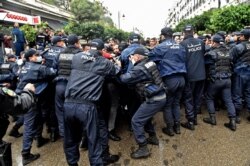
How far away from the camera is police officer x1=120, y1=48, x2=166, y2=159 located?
16.9ft

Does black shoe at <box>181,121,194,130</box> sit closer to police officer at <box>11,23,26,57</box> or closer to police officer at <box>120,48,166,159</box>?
police officer at <box>120,48,166,159</box>

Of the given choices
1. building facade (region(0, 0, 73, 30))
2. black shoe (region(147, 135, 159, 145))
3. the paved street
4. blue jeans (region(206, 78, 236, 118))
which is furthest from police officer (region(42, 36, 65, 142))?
building facade (region(0, 0, 73, 30))

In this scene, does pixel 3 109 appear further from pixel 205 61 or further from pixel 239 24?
pixel 239 24

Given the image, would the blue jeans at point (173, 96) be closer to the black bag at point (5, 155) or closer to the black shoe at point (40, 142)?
the black shoe at point (40, 142)

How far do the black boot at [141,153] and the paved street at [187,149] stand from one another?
0.08 m

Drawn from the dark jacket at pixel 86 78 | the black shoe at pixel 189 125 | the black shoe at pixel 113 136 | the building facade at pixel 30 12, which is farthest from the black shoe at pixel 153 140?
the building facade at pixel 30 12

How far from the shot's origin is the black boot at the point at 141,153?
5.30 meters

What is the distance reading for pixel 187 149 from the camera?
565 cm

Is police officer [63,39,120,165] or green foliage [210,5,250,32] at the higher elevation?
green foliage [210,5,250,32]

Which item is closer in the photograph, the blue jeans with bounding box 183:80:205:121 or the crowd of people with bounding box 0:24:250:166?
the crowd of people with bounding box 0:24:250:166

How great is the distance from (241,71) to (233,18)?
28.6ft

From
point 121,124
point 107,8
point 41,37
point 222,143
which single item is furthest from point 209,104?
point 107,8

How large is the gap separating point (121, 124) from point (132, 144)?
3.64 feet

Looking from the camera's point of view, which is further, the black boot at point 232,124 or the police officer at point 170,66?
the black boot at point 232,124
